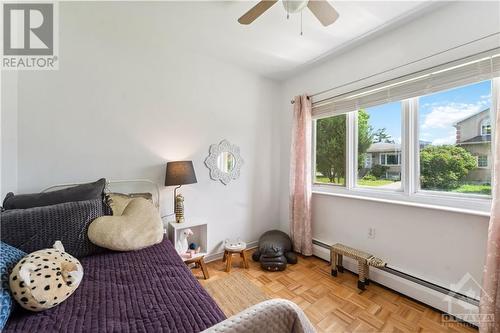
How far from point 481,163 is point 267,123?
2253mm

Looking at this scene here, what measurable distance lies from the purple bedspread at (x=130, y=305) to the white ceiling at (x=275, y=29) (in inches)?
78.8

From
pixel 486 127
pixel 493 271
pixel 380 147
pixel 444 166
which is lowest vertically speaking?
pixel 493 271

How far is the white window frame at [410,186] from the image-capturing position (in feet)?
5.36

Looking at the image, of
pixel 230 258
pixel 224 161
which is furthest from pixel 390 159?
pixel 230 258

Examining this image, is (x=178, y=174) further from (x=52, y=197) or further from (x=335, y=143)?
(x=335, y=143)

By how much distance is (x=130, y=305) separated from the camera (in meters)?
0.92

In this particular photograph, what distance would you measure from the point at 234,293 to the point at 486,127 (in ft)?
8.34

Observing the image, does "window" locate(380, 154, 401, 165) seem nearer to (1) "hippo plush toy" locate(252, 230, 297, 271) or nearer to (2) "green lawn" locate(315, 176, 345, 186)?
(2) "green lawn" locate(315, 176, 345, 186)

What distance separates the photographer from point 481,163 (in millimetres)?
1687

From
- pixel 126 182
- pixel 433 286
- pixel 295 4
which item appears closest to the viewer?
pixel 295 4

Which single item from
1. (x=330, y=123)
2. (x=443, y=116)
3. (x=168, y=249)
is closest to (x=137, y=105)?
(x=168, y=249)

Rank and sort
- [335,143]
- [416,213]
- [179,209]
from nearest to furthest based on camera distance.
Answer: [416,213] → [179,209] → [335,143]

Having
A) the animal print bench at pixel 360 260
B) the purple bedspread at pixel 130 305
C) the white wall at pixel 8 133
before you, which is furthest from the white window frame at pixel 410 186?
the white wall at pixel 8 133

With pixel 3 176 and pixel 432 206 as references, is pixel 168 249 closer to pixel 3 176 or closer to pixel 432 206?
pixel 3 176
